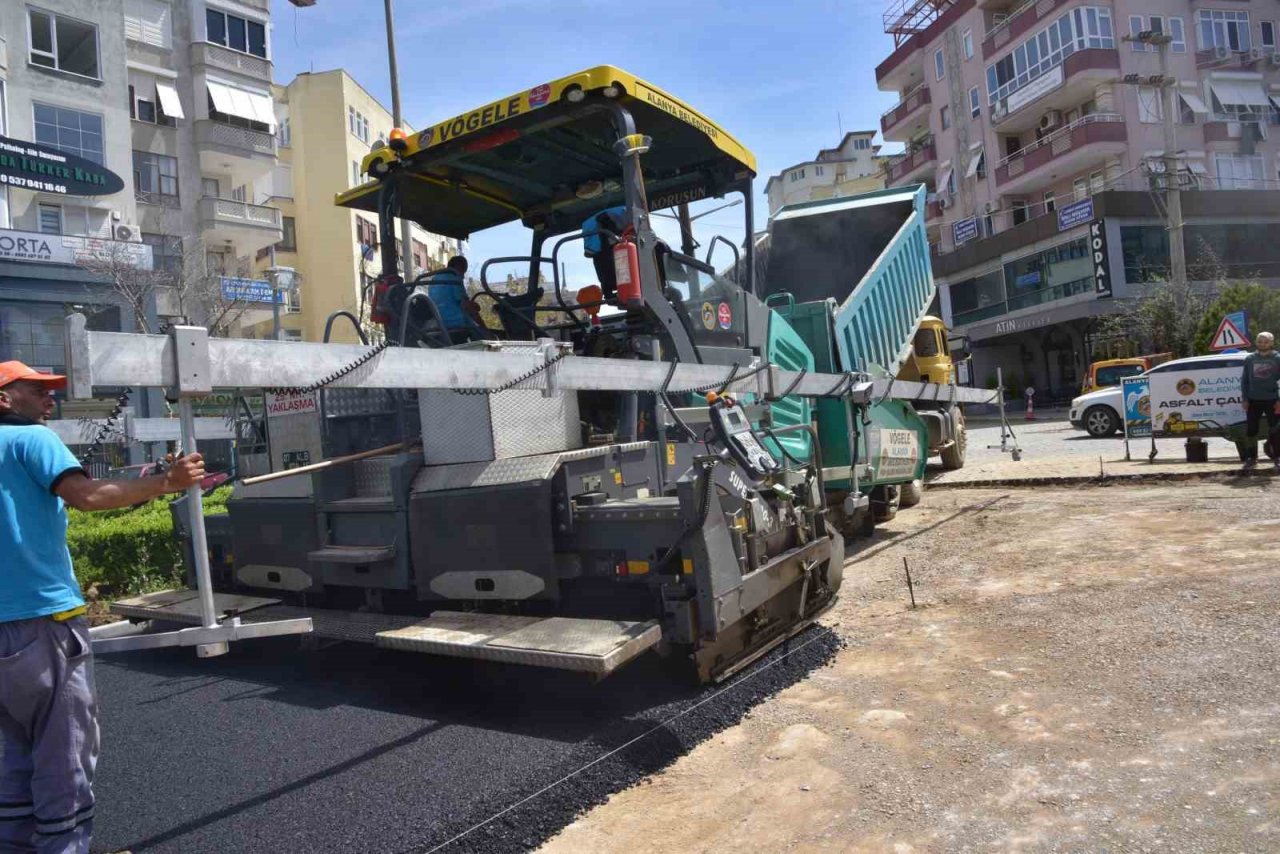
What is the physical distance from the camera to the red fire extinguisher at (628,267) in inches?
177

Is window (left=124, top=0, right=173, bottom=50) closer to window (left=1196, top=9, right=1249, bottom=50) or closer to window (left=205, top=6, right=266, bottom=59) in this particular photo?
window (left=205, top=6, right=266, bottom=59)

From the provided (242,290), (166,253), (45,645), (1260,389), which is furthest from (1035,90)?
(45,645)

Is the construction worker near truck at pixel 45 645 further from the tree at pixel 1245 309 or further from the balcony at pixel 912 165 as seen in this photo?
the balcony at pixel 912 165

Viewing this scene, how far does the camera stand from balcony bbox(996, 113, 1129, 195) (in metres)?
30.1

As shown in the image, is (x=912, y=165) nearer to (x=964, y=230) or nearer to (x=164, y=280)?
(x=964, y=230)

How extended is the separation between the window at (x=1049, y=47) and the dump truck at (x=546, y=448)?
30418mm

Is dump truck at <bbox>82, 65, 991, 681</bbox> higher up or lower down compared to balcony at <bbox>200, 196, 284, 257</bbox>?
lower down

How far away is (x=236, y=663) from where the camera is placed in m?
5.32

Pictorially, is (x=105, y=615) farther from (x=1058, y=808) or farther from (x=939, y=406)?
(x=939, y=406)

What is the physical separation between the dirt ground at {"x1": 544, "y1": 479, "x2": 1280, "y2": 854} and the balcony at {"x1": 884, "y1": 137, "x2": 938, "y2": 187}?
3627 cm

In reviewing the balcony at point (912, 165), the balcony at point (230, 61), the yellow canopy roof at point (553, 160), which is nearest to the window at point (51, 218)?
the balcony at point (230, 61)

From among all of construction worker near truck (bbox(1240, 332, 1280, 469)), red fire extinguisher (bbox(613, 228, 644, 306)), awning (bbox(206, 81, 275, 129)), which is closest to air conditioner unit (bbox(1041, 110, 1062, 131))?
construction worker near truck (bbox(1240, 332, 1280, 469))

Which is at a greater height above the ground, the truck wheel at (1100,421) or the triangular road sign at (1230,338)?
the triangular road sign at (1230,338)

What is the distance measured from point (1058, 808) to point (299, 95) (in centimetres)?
3752
